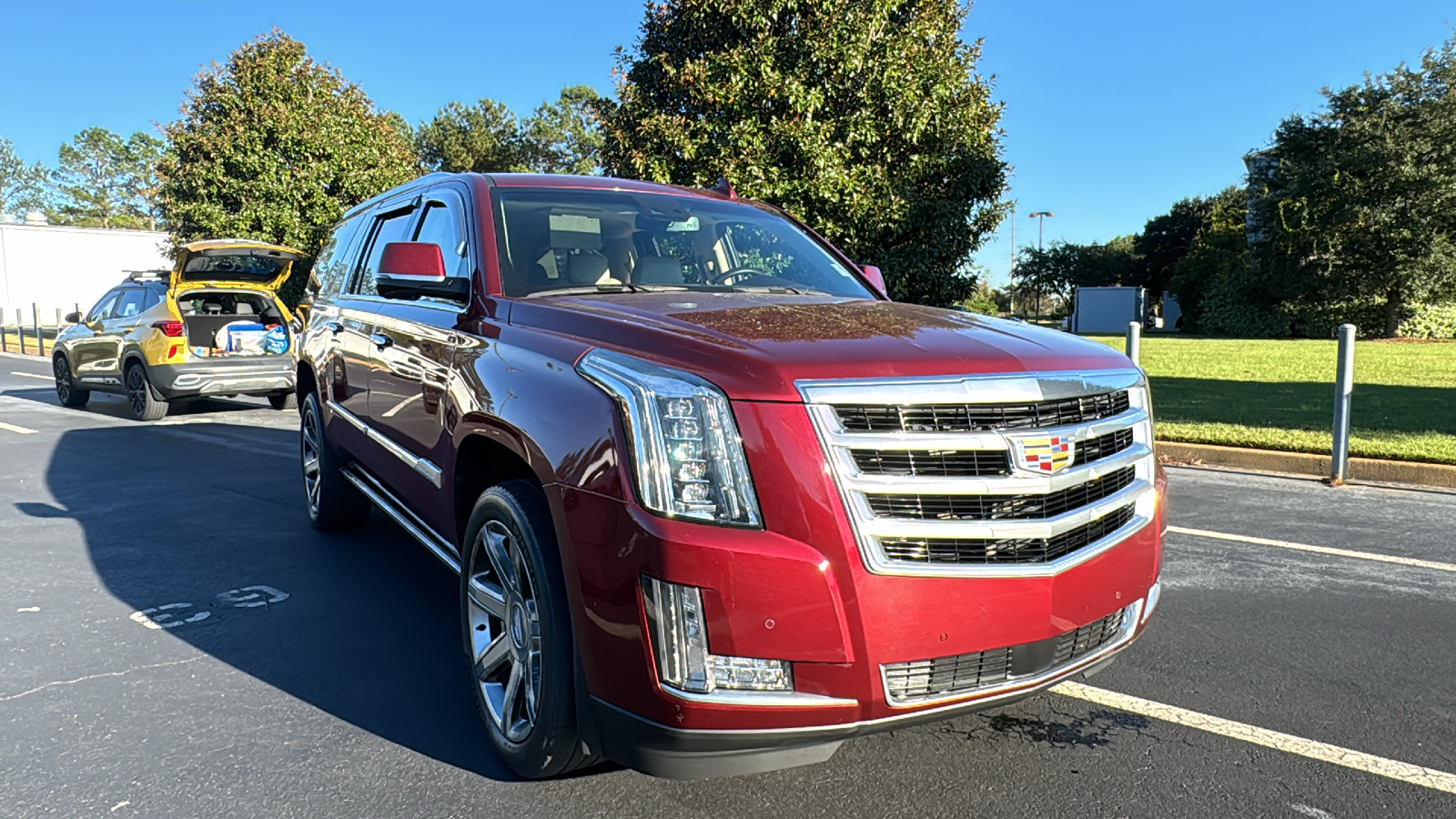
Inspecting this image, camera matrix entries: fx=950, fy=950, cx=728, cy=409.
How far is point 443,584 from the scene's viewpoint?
481 cm

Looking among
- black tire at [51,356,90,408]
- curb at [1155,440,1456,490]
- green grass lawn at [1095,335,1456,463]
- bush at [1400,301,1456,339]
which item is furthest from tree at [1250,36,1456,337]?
black tire at [51,356,90,408]

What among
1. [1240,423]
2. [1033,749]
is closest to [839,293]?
[1033,749]

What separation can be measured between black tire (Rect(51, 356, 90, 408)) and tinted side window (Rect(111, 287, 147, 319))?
148 cm

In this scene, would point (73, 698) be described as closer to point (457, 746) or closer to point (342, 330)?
point (457, 746)

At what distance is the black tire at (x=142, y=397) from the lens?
1151 cm

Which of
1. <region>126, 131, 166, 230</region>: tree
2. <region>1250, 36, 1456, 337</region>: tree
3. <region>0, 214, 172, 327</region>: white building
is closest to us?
<region>1250, 36, 1456, 337</region>: tree

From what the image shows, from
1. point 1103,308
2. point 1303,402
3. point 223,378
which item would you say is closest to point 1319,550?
point 1303,402

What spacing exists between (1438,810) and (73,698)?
444 cm

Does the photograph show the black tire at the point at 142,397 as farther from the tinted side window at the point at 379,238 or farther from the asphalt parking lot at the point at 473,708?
the tinted side window at the point at 379,238

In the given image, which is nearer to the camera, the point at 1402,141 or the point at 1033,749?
the point at 1033,749

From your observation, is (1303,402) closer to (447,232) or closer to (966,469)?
(447,232)

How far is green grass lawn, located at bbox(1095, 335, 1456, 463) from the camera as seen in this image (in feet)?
27.7

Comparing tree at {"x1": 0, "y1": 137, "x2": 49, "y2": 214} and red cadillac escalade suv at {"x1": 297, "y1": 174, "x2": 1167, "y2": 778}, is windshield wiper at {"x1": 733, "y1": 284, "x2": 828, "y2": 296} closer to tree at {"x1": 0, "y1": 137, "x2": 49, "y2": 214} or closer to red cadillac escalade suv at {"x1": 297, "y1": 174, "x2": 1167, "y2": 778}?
red cadillac escalade suv at {"x1": 297, "y1": 174, "x2": 1167, "y2": 778}

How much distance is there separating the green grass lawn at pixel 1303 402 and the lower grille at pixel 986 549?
530 centimetres
